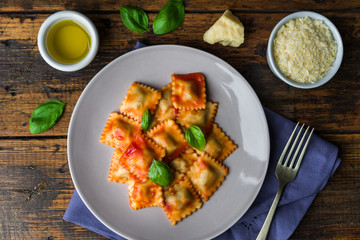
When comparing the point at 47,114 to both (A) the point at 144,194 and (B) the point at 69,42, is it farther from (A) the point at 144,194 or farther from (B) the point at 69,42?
(A) the point at 144,194

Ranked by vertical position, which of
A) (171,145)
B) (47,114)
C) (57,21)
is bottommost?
(171,145)

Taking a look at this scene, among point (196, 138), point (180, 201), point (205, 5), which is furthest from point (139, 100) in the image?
point (205, 5)

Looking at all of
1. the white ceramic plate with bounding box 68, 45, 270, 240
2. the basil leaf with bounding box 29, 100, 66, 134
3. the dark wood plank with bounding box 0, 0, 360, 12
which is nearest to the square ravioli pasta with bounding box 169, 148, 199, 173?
the white ceramic plate with bounding box 68, 45, 270, 240

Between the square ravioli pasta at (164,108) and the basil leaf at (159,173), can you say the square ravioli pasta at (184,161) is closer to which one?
the basil leaf at (159,173)

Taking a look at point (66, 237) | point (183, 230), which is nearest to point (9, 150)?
point (66, 237)

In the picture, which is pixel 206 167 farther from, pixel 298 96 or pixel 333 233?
pixel 333 233

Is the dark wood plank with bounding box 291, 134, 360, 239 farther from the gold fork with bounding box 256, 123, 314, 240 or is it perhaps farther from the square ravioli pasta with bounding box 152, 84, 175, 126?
the square ravioli pasta with bounding box 152, 84, 175, 126
